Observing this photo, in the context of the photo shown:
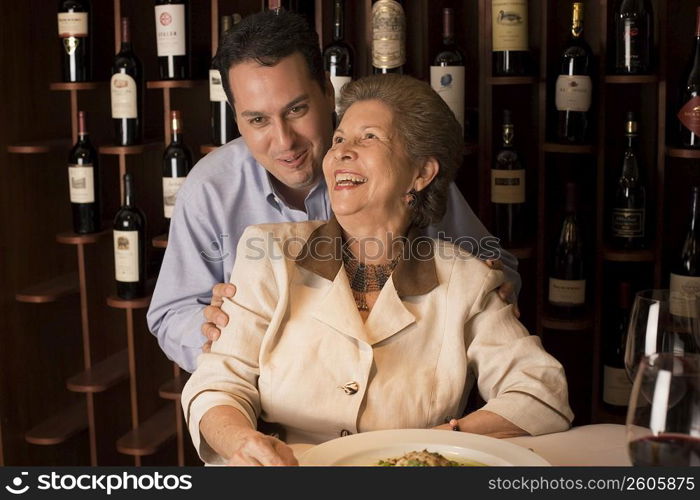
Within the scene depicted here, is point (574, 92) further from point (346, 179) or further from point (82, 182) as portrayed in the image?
point (82, 182)

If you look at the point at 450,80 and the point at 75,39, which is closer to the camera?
the point at 450,80

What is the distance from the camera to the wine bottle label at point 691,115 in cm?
265

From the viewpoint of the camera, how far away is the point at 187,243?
2.22 meters

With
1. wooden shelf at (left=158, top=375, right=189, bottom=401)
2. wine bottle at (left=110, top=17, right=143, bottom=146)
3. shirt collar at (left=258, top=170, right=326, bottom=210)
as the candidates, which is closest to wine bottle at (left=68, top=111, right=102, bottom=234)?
wine bottle at (left=110, top=17, right=143, bottom=146)

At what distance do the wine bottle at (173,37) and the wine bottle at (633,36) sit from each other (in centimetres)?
133

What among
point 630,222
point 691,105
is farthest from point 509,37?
point 630,222

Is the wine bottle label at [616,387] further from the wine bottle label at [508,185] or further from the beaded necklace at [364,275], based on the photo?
the beaded necklace at [364,275]

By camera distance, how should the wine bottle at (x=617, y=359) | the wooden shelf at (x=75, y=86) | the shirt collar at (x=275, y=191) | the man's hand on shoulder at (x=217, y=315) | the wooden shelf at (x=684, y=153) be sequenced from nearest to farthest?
the man's hand on shoulder at (x=217, y=315)
the shirt collar at (x=275, y=191)
the wooden shelf at (x=684, y=153)
the wine bottle at (x=617, y=359)
the wooden shelf at (x=75, y=86)

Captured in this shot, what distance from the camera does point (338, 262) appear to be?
5.25ft

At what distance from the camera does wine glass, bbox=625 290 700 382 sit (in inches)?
52.4

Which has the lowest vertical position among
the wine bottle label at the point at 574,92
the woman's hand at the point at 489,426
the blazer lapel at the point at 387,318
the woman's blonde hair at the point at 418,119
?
the woman's hand at the point at 489,426

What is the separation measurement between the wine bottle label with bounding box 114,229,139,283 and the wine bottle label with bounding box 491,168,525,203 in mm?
1167

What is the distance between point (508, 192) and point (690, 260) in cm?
61

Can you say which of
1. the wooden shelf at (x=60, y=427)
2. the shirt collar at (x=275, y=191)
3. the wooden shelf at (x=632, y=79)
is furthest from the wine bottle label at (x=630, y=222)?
the wooden shelf at (x=60, y=427)
